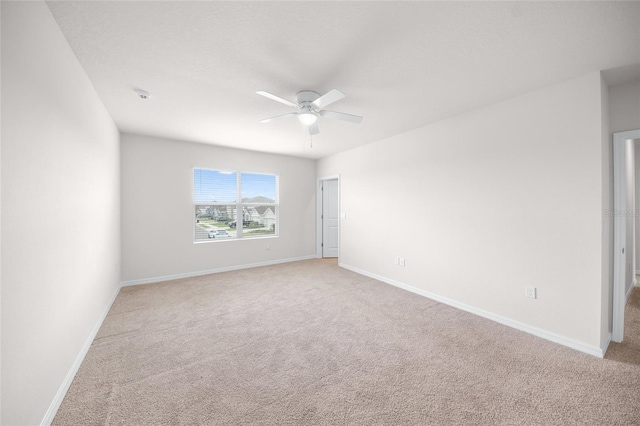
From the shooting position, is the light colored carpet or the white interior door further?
the white interior door

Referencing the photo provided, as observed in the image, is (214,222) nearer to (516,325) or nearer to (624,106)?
(516,325)

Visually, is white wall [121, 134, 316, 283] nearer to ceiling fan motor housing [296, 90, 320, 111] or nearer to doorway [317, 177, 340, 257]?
doorway [317, 177, 340, 257]

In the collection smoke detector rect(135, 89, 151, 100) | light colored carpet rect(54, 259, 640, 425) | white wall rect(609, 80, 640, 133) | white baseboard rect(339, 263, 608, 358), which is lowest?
light colored carpet rect(54, 259, 640, 425)

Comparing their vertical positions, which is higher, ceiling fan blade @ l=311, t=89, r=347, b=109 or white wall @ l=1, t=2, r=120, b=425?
ceiling fan blade @ l=311, t=89, r=347, b=109

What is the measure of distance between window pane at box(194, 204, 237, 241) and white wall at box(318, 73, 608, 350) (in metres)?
3.25

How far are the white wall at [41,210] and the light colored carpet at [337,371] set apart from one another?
445 mm

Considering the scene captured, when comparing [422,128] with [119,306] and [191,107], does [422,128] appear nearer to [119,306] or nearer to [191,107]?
[191,107]

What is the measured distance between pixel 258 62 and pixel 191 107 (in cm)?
139

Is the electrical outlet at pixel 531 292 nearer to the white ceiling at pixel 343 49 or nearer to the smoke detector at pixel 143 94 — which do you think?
the white ceiling at pixel 343 49

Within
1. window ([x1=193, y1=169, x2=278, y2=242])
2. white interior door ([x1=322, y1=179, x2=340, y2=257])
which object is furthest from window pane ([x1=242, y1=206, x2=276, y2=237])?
white interior door ([x1=322, y1=179, x2=340, y2=257])

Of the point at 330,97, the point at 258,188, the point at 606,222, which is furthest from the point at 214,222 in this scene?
the point at 606,222

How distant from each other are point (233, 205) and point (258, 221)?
0.67 meters

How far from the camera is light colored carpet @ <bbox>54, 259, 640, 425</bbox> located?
5.18 feet

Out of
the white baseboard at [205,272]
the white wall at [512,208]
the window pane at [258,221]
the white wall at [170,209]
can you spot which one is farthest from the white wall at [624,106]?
the white baseboard at [205,272]
